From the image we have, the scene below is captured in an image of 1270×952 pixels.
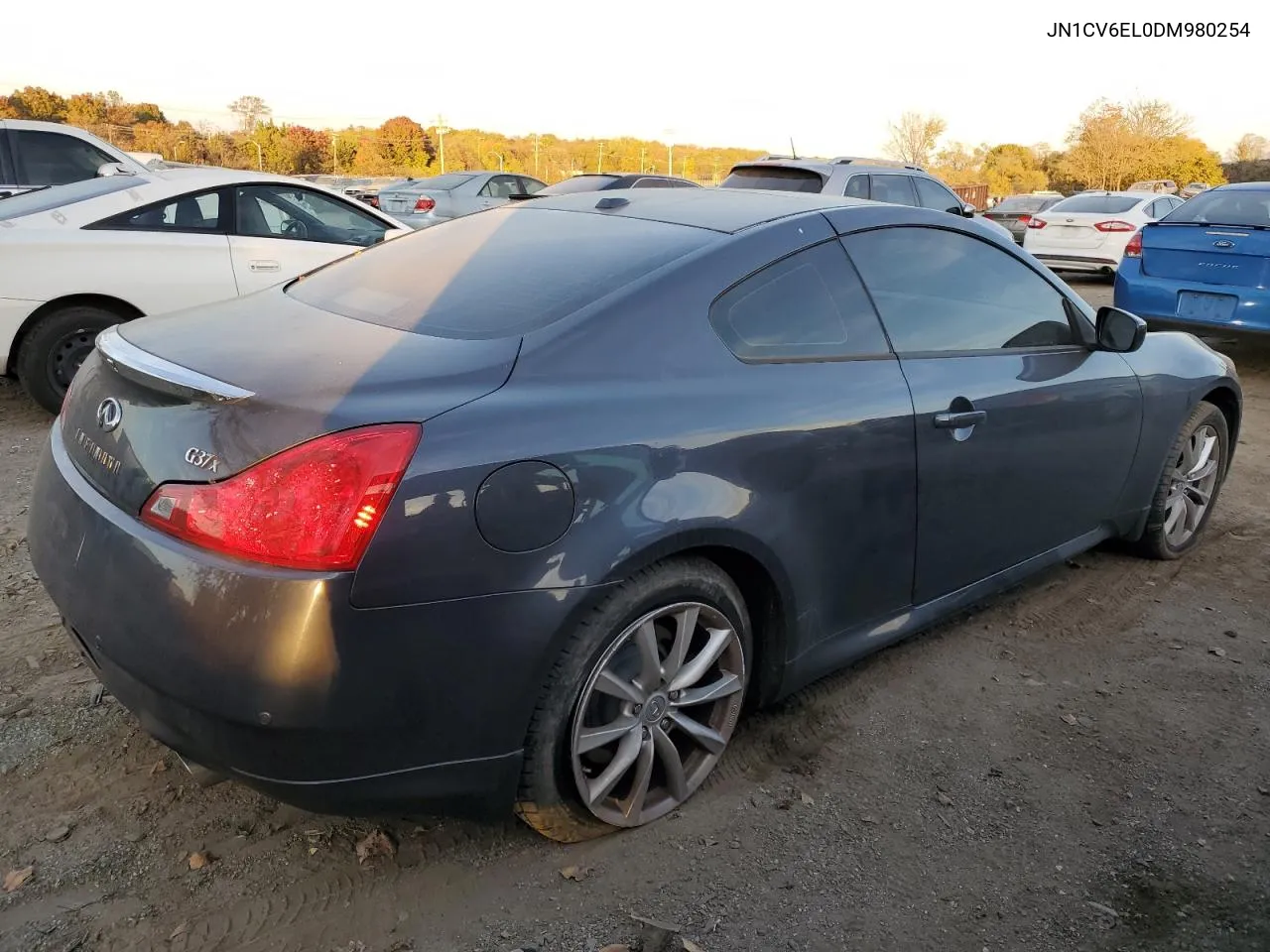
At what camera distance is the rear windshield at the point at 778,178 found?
9.98 m

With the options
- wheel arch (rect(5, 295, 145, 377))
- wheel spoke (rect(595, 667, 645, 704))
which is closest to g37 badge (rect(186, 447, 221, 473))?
wheel spoke (rect(595, 667, 645, 704))

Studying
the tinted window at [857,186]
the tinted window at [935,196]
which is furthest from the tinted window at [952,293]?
the tinted window at [935,196]

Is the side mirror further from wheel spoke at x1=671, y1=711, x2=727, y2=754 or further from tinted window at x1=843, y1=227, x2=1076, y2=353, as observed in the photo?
Result: wheel spoke at x1=671, y1=711, x2=727, y2=754

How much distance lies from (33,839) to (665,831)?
150cm

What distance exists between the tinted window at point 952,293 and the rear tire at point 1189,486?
1023 millimetres

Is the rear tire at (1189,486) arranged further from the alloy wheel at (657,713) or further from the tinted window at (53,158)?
the tinted window at (53,158)

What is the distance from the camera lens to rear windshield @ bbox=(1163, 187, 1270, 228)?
7.74 meters

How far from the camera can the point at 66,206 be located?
5.79m

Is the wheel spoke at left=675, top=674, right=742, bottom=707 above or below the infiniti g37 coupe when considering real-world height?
below

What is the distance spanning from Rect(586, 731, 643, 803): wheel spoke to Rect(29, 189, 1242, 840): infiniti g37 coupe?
1 centimetres

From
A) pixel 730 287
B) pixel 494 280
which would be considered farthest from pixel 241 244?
pixel 730 287

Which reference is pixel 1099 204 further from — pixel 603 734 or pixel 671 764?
pixel 603 734

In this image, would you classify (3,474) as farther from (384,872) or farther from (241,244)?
(384,872)

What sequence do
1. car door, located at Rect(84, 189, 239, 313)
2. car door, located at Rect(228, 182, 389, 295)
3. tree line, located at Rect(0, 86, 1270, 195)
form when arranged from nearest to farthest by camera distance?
car door, located at Rect(84, 189, 239, 313) → car door, located at Rect(228, 182, 389, 295) → tree line, located at Rect(0, 86, 1270, 195)
